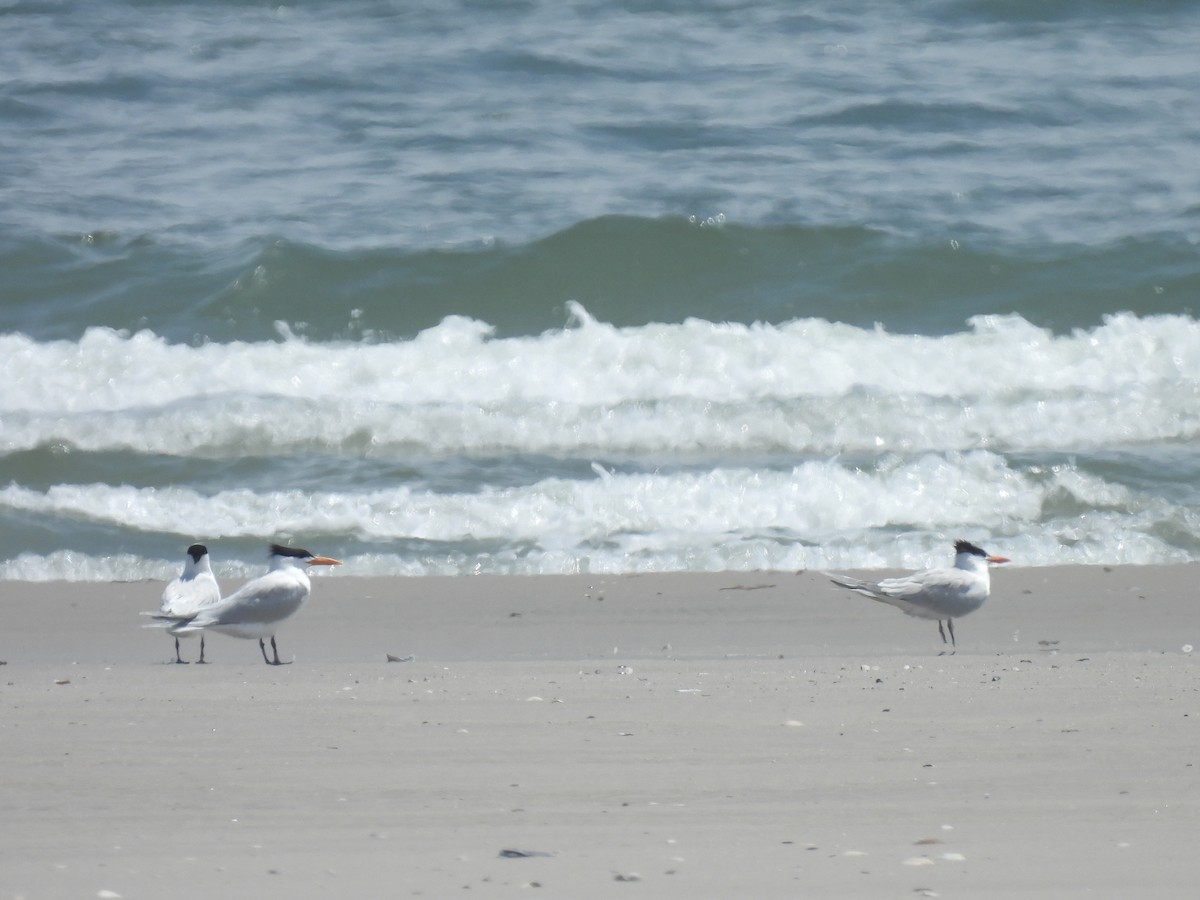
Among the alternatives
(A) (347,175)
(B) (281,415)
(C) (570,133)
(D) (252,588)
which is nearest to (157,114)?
(A) (347,175)

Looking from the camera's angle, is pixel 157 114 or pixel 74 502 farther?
pixel 157 114

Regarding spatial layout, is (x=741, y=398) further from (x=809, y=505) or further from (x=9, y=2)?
(x=9, y=2)

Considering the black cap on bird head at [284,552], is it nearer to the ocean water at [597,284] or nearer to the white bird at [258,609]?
A: the white bird at [258,609]

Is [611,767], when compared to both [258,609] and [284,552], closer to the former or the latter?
[258,609]

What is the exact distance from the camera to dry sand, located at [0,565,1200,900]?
2.70 m

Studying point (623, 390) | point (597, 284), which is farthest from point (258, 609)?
point (597, 284)

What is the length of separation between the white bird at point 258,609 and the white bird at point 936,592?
84.2 inches

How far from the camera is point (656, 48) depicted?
14.6 meters

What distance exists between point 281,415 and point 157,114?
590 centimetres

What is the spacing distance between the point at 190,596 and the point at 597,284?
6.76 metres

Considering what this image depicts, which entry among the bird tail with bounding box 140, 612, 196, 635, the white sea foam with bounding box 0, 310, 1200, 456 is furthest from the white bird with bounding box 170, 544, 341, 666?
the white sea foam with bounding box 0, 310, 1200, 456

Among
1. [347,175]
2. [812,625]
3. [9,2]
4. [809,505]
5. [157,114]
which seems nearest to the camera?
[812,625]

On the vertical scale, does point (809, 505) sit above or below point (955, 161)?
below

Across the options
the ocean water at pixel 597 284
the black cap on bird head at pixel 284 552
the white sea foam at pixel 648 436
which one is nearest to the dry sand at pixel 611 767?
the black cap on bird head at pixel 284 552
